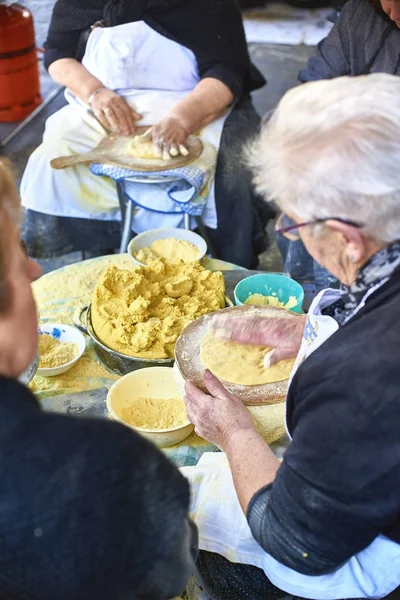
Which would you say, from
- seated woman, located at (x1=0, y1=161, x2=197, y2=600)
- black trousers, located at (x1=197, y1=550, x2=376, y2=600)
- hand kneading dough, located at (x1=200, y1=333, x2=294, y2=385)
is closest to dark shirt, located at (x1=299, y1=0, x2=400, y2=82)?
hand kneading dough, located at (x1=200, y1=333, x2=294, y2=385)

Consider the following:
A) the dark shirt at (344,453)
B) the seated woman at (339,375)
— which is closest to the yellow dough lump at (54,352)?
the seated woman at (339,375)

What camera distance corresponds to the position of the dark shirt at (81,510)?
83cm

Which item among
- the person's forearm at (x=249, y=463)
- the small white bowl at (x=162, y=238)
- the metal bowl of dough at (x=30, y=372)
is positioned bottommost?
the small white bowl at (x=162, y=238)

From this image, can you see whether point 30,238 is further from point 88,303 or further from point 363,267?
point 363,267

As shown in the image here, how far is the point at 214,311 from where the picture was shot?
1.88 meters

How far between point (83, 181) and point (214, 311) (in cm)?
140

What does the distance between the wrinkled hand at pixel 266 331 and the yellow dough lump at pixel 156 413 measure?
0.75ft

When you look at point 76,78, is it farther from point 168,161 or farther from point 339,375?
point 339,375

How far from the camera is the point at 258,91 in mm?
5965

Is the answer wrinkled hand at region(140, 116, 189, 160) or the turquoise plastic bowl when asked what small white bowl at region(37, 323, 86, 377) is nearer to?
the turquoise plastic bowl

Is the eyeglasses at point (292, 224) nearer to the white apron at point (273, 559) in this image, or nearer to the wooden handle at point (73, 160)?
the white apron at point (273, 559)

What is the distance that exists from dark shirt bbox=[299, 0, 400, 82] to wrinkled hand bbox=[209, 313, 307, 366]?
139 cm

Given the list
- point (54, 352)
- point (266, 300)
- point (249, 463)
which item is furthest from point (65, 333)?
point (249, 463)

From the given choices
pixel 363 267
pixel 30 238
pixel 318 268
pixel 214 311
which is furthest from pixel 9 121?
pixel 363 267
